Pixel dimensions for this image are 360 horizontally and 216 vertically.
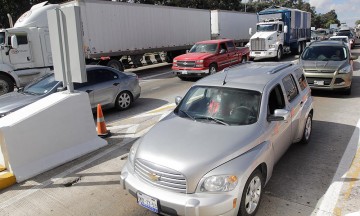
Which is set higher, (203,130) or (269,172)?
(203,130)

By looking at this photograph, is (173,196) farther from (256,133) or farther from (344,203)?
(344,203)

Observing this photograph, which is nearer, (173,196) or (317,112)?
(173,196)

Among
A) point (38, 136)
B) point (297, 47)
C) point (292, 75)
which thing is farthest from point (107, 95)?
point (297, 47)

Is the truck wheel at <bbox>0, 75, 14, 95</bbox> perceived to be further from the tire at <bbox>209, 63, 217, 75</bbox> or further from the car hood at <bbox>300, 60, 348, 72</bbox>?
the car hood at <bbox>300, 60, 348, 72</bbox>

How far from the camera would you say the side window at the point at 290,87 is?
515 cm

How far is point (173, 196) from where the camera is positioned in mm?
3375

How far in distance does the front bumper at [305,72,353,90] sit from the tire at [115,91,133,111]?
239 inches

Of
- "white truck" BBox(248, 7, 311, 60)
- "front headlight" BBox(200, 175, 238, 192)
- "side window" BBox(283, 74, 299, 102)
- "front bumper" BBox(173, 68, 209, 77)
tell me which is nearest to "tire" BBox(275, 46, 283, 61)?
"white truck" BBox(248, 7, 311, 60)

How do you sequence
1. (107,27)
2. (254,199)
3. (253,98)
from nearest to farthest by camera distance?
(254,199) < (253,98) < (107,27)

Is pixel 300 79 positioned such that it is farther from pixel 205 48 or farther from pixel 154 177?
pixel 205 48

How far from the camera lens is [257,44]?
21781 millimetres

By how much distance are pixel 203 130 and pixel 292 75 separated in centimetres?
243

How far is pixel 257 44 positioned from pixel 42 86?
55.6ft

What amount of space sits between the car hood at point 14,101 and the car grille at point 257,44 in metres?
17.3
